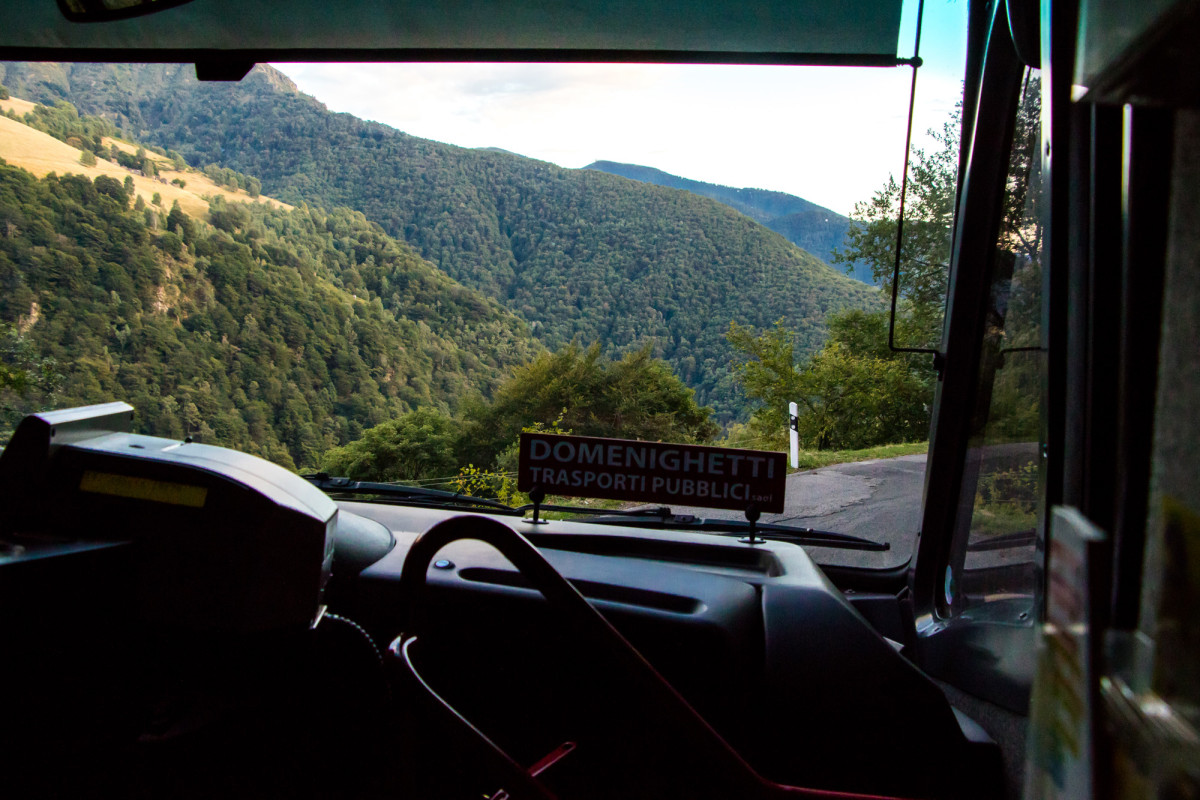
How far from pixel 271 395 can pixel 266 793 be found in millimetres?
1314

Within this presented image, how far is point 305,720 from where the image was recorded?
1955 millimetres

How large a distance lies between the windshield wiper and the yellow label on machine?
38.0 inches

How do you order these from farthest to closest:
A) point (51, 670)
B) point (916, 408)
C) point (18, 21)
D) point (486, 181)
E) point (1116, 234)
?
point (486, 181), point (18, 21), point (916, 408), point (51, 670), point (1116, 234)

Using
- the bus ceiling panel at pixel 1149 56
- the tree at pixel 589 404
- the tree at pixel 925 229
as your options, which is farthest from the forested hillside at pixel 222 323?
the bus ceiling panel at pixel 1149 56

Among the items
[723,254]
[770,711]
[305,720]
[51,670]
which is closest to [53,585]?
[51,670]

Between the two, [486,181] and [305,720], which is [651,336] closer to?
[486,181]

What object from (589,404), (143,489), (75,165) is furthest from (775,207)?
(75,165)

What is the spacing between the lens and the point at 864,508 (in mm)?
2729

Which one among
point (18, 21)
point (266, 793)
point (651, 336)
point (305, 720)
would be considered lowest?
point (266, 793)

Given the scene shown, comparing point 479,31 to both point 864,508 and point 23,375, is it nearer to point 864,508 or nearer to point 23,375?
point 23,375

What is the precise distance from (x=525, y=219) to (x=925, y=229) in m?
1.88

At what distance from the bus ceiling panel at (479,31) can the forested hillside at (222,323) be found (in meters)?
0.53

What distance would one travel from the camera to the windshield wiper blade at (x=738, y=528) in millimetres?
2572

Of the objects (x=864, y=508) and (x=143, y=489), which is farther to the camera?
(x=864, y=508)
